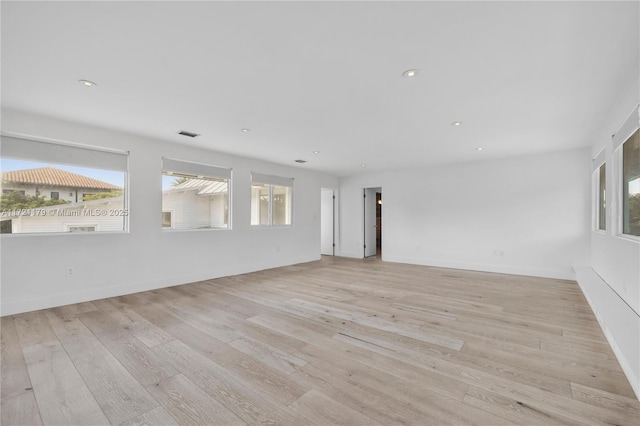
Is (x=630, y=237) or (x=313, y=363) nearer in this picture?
(x=313, y=363)

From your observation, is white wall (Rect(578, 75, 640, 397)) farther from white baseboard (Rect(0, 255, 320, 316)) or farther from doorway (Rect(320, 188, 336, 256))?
doorway (Rect(320, 188, 336, 256))

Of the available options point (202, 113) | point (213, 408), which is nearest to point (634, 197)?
point (213, 408)

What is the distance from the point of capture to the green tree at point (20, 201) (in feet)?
11.2

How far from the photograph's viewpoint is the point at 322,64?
7.61ft

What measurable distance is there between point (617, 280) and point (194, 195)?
6171 millimetres

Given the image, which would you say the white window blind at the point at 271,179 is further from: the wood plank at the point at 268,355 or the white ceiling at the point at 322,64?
the wood plank at the point at 268,355

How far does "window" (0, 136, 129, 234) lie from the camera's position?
11.3 ft

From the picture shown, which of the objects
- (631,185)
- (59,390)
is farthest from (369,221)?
(59,390)

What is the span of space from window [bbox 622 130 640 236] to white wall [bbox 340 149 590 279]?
2338 mm

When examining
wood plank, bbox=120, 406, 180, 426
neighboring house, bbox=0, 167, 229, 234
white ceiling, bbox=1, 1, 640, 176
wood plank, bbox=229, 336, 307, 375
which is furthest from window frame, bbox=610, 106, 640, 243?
neighboring house, bbox=0, 167, 229, 234

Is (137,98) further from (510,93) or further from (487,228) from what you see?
(487,228)

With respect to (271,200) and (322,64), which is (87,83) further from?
(271,200)

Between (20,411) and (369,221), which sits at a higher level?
(369,221)

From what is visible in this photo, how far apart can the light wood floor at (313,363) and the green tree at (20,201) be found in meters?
1.36
